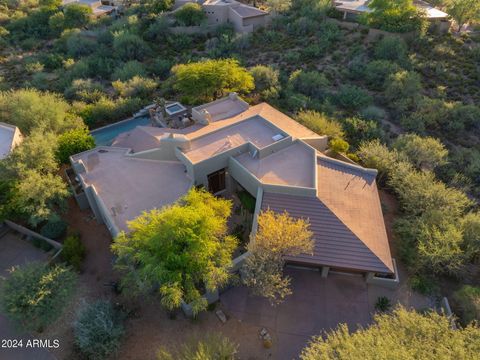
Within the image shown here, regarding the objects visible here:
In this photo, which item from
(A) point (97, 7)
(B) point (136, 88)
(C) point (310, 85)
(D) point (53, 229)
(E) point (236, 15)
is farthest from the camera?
(A) point (97, 7)

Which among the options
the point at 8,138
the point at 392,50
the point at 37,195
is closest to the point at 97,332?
the point at 37,195

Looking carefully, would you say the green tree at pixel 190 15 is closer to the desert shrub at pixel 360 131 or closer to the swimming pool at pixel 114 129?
the swimming pool at pixel 114 129

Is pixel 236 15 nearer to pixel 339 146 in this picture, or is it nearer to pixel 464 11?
pixel 464 11

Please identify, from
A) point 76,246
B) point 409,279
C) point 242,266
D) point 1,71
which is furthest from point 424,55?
point 1,71

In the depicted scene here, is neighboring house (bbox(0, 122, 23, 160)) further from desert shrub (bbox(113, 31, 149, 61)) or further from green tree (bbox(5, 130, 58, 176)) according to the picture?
desert shrub (bbox(113, 31, 149, 61))

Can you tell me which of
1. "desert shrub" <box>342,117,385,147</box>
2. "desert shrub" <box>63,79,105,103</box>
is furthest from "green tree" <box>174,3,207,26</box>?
"desert shrub" <box>342,117,385,147</box>

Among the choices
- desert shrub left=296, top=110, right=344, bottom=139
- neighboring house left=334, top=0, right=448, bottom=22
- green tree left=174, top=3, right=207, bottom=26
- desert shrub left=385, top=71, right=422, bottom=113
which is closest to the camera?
desert shrub left=296, top=110, right=344, bottom=139
